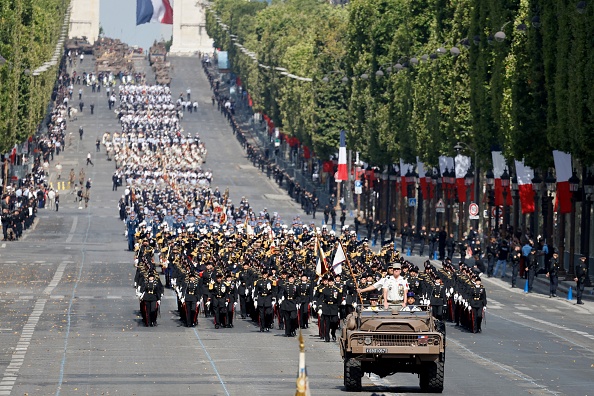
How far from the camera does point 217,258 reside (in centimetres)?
6272

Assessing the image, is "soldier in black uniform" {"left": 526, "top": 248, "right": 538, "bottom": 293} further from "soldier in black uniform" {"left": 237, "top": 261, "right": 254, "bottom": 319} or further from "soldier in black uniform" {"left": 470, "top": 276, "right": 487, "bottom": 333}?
"soldier in black uniform" {"left": 470, "top": 276, "right": 487, "bottom": 333}

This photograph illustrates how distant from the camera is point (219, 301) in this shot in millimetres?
54906

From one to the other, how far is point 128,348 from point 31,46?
327 ft

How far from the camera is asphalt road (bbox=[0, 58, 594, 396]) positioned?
37500 millimetres

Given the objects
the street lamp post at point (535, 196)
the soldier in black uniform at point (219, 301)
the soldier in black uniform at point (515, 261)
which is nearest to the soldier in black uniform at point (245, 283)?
the soldier in black uniform at point (219, 301)

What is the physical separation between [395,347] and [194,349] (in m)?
12.0

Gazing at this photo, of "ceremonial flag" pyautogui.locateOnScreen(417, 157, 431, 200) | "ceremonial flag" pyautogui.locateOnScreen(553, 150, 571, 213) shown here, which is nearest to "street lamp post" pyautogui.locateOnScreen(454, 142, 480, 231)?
"ceremonial flag" pyautogui.locateOnScreen(417, 157, 431, 200)

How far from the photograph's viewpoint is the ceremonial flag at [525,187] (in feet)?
270

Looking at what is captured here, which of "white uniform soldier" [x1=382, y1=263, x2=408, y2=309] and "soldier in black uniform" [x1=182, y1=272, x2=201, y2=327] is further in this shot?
"soldier in black uniform" [x1=182, y1=272, x2=201, y2=327]

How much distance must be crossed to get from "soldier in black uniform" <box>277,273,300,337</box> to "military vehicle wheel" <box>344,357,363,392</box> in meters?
15.4

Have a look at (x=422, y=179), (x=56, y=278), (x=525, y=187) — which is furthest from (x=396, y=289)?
(x=422, y=179)

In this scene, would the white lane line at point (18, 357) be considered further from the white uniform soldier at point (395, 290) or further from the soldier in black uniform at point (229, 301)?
the white uniform soldier at point (395, 290)

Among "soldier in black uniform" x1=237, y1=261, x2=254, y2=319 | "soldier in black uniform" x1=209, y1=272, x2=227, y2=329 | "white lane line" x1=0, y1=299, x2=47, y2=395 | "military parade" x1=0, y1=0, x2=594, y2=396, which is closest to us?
"white lane line" x1=0, y1=299, x2=47, y2=395

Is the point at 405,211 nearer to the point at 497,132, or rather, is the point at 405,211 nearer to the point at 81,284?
the point at 497,132
